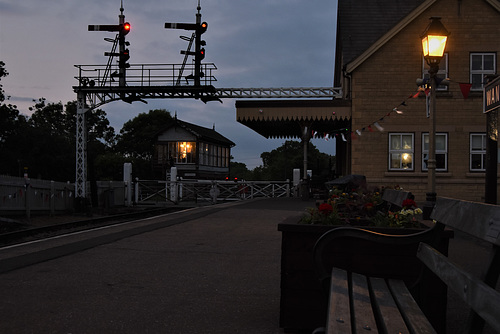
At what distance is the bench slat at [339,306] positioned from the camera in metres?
2.31

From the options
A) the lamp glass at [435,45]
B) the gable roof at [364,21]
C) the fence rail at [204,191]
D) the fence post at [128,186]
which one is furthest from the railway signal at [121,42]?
the lamp glass at [435,45]

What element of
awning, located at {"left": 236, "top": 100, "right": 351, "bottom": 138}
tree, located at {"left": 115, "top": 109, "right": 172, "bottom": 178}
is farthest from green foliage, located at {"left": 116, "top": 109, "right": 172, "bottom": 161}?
awning, located at {"left": 236, "top": 100, "right": 351, "bottom": 138}

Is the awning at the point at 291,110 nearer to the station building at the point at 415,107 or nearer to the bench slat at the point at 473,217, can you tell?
the station building at the point at 415,107

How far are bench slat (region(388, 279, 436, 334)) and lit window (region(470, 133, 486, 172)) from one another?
62.0 feet

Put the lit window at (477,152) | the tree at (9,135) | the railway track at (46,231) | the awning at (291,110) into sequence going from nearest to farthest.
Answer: the railway track at (46,231) → the lit window at (477,152) → the awning at (291,110) → the tree at (9,135)

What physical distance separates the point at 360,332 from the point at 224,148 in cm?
6192

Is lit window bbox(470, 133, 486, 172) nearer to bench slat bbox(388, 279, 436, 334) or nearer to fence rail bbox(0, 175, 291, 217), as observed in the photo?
fence rail bbox(0, 175, 291, 217)

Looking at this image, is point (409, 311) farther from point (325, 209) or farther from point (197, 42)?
point (197, 42)

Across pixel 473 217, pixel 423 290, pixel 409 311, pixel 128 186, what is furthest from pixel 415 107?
pixel 473 217

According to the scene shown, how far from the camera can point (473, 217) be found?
91.4 inches

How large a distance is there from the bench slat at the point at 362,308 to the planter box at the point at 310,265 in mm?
287

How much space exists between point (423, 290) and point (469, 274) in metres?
1.51

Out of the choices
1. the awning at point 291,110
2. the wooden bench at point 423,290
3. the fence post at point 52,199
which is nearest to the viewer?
the wooden bench at point 423,290

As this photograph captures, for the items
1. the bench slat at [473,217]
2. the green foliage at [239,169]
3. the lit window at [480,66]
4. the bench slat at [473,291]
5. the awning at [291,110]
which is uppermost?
the lit window at [480,66]
